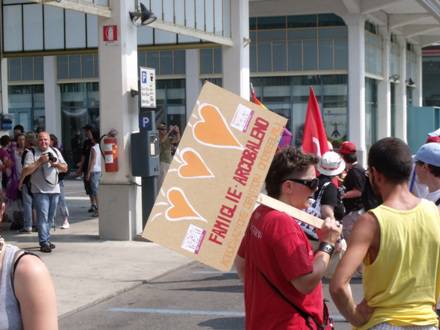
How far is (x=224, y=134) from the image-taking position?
11.3ft

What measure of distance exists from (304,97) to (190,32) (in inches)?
473

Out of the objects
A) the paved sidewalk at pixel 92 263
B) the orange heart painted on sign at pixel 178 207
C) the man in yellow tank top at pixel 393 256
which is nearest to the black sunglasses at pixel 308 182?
the man in yellow tank top at pixel 393 256

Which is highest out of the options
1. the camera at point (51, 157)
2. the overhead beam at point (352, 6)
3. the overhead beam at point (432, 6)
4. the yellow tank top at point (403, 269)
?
the overhead beam at point (432, 6)

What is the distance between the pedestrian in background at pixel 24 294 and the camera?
2.59 m

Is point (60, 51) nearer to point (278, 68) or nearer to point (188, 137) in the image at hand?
point (278, 68)

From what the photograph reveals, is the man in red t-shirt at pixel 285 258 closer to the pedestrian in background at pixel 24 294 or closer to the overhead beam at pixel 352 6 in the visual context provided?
the pedestrian in background at pixel 24 294

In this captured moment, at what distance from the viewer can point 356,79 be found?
2495 cm

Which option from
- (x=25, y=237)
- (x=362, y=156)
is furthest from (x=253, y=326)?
(x=362, y=156)

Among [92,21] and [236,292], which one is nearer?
[236,292]

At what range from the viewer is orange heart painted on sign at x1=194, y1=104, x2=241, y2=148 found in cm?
342

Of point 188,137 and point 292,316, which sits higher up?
point 188,137

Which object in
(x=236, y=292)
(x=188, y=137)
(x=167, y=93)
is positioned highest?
(x=167, y=93)

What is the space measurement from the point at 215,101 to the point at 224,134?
0.15 meters

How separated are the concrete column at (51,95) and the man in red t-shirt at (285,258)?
25.5m
